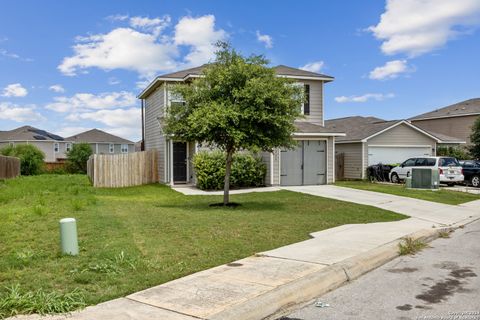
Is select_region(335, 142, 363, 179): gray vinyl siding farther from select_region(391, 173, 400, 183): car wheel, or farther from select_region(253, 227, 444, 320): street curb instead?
select_region(253, 227, 444, 320): street curb

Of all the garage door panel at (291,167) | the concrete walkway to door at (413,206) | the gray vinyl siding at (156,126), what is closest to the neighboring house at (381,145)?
the garage door panel at (291,167)

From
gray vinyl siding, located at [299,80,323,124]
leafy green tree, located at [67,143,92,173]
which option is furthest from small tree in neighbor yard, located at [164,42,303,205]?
leafy green tree, located at [67,143,92,173]

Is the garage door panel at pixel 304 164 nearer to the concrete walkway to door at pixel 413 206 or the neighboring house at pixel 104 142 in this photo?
the concrete walkway to door at pixel 413 206

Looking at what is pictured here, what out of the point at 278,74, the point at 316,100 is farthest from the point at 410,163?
the point at 278,74

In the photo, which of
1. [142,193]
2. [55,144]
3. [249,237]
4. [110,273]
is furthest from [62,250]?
[55,144]

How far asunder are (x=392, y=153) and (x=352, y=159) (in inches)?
97.1

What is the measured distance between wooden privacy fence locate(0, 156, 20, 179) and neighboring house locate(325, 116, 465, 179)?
20.7 m

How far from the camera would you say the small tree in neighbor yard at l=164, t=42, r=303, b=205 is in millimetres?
13102

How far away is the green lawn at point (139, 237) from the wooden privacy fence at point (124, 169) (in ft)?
22.8

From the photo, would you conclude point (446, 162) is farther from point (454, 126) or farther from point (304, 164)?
point (454, 126)

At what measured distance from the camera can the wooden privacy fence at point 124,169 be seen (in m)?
23.0

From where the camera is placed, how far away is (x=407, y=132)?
2847cm

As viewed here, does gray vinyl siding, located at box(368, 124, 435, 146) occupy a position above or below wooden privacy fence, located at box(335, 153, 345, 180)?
above

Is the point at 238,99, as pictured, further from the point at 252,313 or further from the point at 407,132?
the point at 407,132
